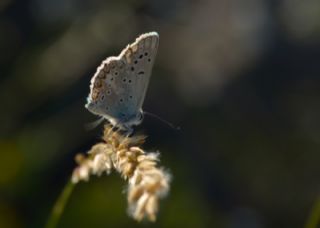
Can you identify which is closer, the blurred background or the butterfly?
the butterfly

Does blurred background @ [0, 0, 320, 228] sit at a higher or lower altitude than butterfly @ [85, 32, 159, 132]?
lower

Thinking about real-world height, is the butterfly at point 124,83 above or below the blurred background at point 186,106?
above

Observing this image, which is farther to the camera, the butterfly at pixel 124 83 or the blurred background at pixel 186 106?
the blurred background at pixel 186 106

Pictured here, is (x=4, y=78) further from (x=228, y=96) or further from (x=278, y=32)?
(x=278, y=32)

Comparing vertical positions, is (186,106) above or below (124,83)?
below
